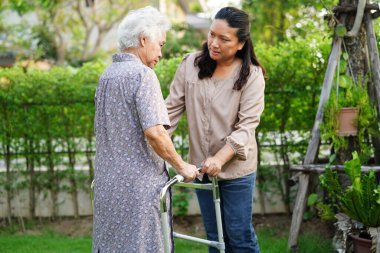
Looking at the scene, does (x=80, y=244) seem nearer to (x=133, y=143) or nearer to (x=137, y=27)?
(x=133, y=143)

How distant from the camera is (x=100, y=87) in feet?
9.33

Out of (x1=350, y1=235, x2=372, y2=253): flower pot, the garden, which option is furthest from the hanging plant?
(x1=350, y1=235, x2=372, y2=253): flower pot

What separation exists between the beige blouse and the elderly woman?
45 cm

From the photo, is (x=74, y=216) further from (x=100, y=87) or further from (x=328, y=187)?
(x=100, y=87)

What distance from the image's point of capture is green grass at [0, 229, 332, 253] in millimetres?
4832

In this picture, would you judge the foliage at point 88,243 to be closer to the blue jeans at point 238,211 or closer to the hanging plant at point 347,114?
the hanging plant at point 347,114

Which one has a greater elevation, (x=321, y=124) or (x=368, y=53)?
(x=368, y=53)

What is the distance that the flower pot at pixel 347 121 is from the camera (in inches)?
177

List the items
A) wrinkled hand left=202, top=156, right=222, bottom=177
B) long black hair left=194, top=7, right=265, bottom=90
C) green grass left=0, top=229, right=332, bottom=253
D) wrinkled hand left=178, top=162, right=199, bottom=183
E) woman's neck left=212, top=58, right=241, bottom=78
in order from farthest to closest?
green grass left=0, top=229, right=332, bottom=253, woman's neck left=212, top=58, right=241, bottom=78, long black hair left=194, top=7, right=265, bottom=90, wrinkled hand left=202, top=156, right=222, bottom=177, wrinkled hand left=178, top=162, right=199, bottom=183

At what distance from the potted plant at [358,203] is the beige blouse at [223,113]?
969mm

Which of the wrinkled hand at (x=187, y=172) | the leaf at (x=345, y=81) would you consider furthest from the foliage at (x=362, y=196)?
the wrinkled hand at (x=187, y=172)

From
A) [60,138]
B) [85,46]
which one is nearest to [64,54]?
[85,46]

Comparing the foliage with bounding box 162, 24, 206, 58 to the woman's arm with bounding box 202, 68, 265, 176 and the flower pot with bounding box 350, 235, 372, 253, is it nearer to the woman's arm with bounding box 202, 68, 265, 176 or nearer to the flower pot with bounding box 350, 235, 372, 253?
the flower pot with bounding box 350, 235, 372, 253

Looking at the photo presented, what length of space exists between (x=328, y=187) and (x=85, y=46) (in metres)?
12.1
